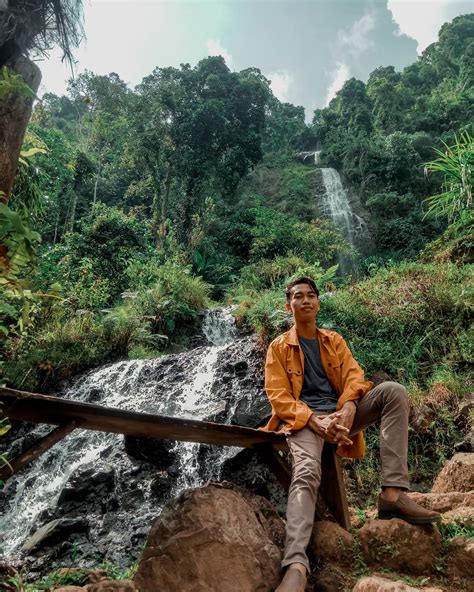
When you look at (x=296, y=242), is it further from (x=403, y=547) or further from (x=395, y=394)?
(x=403, y=547)

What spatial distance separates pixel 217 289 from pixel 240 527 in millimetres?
12015

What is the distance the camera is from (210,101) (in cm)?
1855

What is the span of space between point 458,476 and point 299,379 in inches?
71.3

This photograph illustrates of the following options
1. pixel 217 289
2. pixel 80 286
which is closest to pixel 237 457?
pixel 80 286

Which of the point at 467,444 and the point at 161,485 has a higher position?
the point at 467,444

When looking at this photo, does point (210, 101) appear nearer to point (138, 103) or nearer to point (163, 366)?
point (138, 103)

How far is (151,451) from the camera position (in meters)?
5.00

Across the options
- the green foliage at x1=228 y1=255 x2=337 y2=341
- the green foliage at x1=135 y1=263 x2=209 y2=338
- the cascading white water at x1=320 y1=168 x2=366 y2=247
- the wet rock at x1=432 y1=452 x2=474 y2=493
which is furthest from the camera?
the cascading white water at x1=320 y1=168 x2=366 y2=247

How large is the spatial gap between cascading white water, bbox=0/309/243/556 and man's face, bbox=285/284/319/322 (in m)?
2.61

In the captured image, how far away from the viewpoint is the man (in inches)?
84.4

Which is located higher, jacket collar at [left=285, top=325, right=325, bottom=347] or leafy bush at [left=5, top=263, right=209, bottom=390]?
leafy bush at [left=5, top=263, right=209, bottom=390]

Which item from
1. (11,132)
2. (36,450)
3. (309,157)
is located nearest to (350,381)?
(36,450)

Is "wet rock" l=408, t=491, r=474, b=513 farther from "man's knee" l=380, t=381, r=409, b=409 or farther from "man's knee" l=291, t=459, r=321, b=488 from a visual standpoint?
"man's knee" l=291, t=459, r=321, b=488

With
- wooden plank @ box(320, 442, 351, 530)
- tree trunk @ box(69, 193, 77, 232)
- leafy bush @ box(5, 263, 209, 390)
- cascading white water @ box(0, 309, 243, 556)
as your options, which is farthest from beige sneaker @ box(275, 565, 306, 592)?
tree trunk @ box(69, 193, 77, 232)
